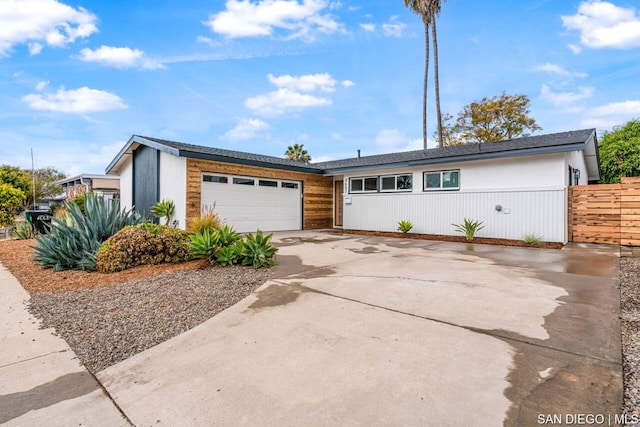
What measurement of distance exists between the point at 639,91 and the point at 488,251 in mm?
16705

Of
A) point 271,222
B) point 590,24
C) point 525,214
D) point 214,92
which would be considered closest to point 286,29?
point 214,92

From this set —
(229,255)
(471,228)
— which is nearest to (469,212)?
(471,228)

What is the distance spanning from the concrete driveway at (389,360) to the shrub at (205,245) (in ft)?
6.22

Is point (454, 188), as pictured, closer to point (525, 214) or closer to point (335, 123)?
point (525, 214)

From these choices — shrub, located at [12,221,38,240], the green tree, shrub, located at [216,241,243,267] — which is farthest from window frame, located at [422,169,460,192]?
the green tree

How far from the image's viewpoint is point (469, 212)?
10227 mm

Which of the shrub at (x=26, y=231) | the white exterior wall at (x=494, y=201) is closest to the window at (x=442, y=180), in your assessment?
the white exterior wall at (x=494, y=201)

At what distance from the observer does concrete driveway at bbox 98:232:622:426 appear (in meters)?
1.76

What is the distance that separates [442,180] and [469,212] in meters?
1.46

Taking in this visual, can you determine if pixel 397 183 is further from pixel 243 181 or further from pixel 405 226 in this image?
pixel 243 181

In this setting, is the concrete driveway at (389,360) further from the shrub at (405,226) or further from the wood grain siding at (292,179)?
the wood grain siding at (292,179)

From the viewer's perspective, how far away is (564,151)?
8328 millimetres

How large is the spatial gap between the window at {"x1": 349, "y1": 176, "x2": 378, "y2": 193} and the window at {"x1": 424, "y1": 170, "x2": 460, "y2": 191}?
7.06 feet

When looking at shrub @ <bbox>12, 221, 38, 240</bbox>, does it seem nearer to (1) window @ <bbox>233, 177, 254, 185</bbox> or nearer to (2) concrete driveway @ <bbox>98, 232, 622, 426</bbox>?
(1) window @ <bbox>233, 177, 254, 185</bbox>
